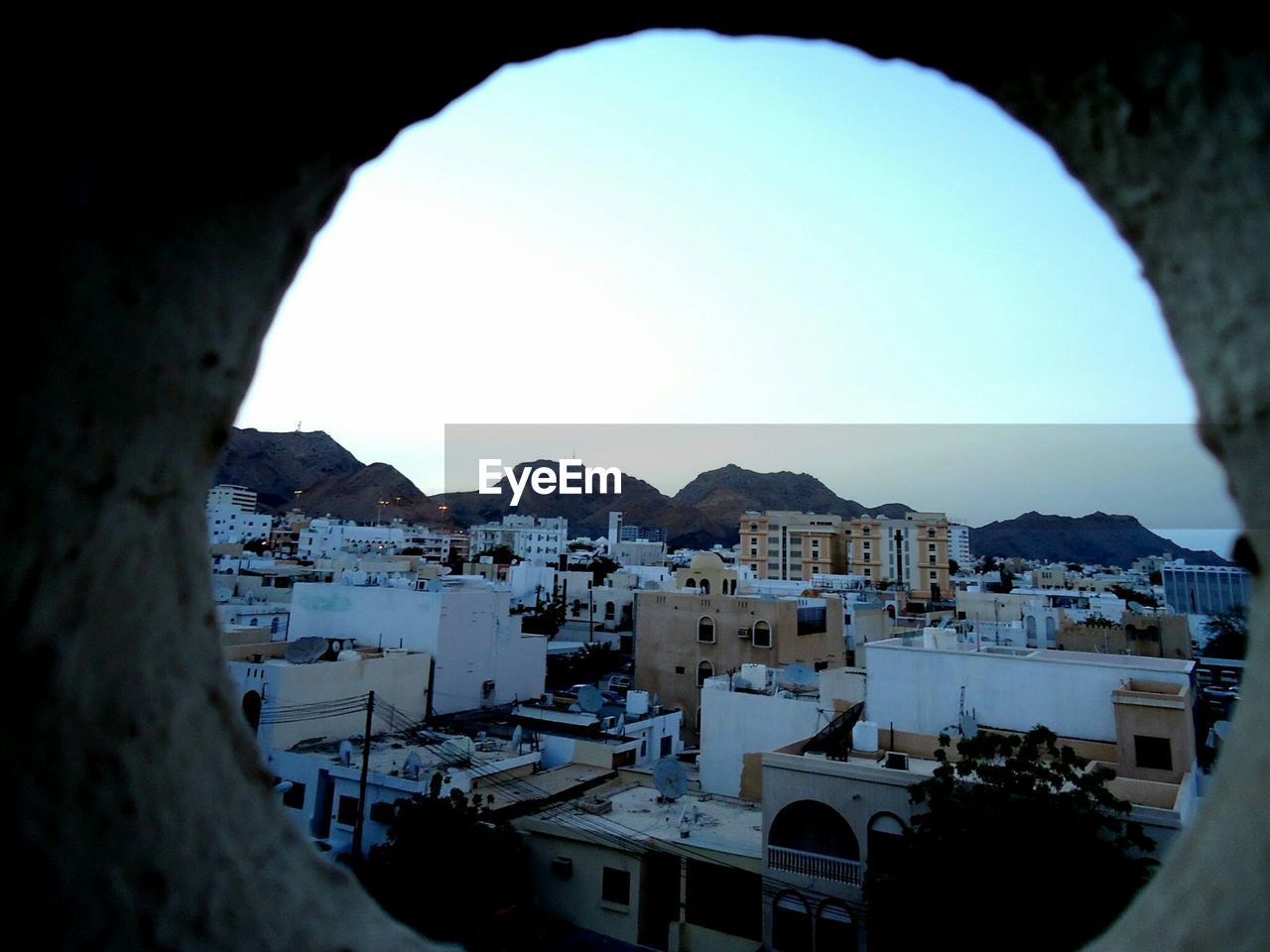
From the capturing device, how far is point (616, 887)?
11703 millimetres

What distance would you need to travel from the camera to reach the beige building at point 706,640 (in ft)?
86.7

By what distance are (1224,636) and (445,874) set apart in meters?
38.6

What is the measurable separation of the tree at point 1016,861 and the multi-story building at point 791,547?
53248 millimetres

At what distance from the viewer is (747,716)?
17125mm

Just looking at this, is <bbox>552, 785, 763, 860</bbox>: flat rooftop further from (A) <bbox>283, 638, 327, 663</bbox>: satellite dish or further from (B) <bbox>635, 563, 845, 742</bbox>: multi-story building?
(B) <bbox>635, 563, 845, 742</bbox>: multi-story building

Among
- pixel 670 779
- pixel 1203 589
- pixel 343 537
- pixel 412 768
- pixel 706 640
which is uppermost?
pixel 343 537

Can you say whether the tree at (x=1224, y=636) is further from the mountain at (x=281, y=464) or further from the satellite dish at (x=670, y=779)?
the mountain at (x=281, y=464)

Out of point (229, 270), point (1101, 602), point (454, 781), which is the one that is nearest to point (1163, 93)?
point (229, 270)

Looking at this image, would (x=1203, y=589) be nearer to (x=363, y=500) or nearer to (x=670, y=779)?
(x=670, y=779)

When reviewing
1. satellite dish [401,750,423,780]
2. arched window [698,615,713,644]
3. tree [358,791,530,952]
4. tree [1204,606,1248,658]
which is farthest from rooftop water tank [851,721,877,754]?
tree [1204,606,1248,658]

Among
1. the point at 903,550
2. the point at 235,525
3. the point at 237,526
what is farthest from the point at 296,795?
the point at 237,526

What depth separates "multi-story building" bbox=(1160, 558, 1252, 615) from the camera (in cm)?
5322

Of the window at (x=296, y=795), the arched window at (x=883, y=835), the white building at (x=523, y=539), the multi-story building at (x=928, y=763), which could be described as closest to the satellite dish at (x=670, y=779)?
the multi-story building at (x=928, y=763)

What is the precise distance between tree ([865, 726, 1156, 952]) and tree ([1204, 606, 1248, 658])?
2912 cm
